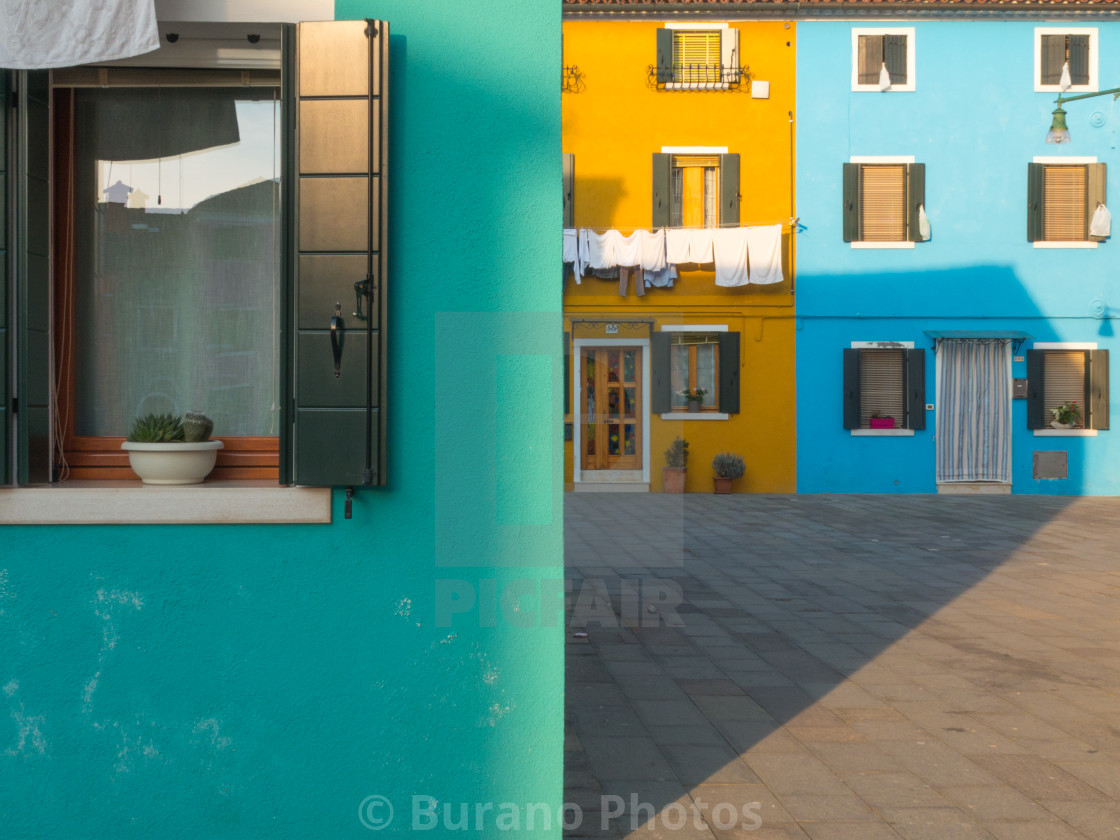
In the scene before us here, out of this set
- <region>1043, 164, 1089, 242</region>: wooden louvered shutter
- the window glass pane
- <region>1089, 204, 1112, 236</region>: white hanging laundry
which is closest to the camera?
the window glass pane

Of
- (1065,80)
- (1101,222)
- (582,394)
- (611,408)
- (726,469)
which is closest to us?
(1101,222)

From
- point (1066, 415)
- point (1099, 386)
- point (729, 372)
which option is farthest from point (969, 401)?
point (729, 372)

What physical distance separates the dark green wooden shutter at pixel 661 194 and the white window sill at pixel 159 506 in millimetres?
15217

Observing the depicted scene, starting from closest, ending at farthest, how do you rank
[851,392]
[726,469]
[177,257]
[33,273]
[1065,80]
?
1. [33,273]
2. [177,257]
3. [726,469]
4. [851,392]
5. [1065,80]

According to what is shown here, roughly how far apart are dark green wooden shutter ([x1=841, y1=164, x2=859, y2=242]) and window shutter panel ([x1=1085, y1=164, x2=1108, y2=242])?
405cm

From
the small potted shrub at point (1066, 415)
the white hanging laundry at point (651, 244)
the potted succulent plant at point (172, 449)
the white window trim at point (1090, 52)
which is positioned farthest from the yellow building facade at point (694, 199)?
the potted succulent plant at point (172, 449)

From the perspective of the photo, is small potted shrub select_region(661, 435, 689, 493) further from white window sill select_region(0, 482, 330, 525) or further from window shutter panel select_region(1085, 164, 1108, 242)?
white window sill select_region(0, 482, 330, 525)

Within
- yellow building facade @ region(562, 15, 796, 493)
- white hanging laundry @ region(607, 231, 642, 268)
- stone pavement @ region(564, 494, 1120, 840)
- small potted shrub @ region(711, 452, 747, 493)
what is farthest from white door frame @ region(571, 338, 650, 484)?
stone pavement @ region(564, 494, 1120, 840)

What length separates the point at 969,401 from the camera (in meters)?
17.4

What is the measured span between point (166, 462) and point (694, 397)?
15044mm

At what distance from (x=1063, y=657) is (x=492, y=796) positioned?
4283 millimetres

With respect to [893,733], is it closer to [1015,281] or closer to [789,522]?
[789,522]

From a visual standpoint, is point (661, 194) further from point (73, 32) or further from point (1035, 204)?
point (73, 32)

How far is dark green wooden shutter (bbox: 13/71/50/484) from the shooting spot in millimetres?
2926
